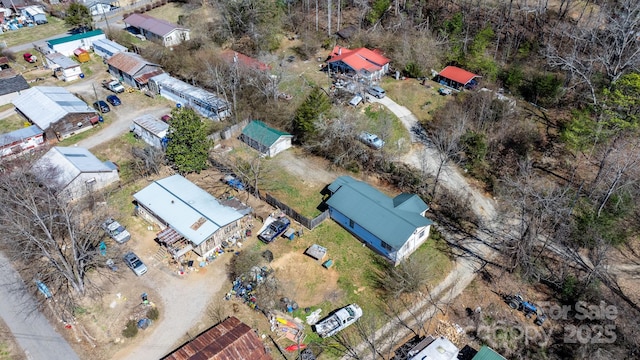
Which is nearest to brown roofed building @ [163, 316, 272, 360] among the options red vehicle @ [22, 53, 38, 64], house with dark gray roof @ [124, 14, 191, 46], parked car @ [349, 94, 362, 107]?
parked car @ [349, 94, 362, 107]

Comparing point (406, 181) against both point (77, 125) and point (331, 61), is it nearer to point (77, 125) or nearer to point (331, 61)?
point (331, 61)

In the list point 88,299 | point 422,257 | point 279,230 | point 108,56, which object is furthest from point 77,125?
point 422,257

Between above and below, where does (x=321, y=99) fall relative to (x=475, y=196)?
above

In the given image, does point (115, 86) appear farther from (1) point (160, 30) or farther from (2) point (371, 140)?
(2) point (371, 140)

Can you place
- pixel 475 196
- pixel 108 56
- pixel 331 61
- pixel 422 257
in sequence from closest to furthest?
1. pixel 422 257
2. pixel 475 196
3. pixel 331 61
4. pixel 108 56

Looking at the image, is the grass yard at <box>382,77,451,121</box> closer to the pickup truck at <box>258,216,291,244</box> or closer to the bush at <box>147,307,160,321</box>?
the pickup truck at <box>258,216,291,244</box>

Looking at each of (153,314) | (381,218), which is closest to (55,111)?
(153,314)
